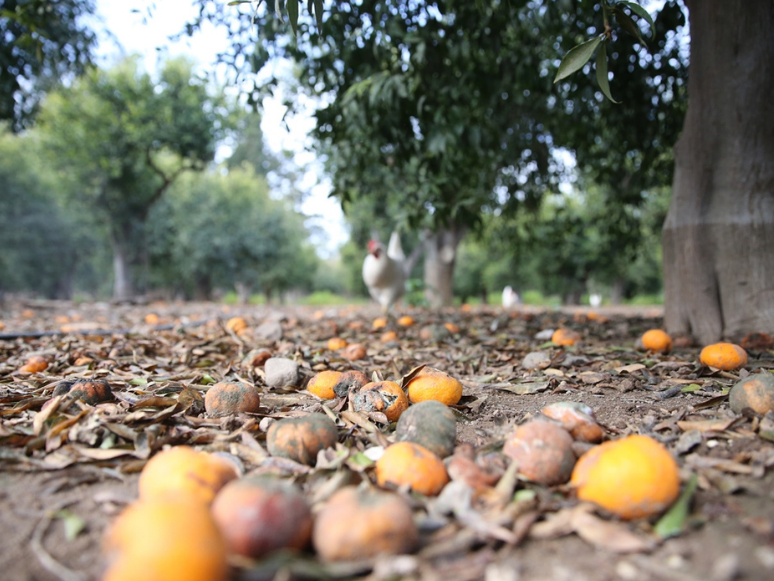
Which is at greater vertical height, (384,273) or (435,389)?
(384,273)

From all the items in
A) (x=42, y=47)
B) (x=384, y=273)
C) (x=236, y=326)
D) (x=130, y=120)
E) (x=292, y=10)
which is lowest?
(x=236, y=326)

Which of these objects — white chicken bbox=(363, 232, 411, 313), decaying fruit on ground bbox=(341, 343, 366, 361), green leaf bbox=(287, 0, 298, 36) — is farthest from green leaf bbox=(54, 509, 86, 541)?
white chicken bbox=(363, 232, 411, 313)

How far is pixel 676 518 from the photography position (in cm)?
136

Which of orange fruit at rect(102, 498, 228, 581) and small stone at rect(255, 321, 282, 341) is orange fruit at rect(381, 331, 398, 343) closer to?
small stone at rect(255, 321, 282, 341)

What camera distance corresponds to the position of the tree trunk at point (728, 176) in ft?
11.8

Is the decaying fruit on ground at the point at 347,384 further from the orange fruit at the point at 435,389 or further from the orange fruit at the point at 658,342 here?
the orange fruit at the point at 658,342

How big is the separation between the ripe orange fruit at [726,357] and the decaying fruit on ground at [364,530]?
2.47 metres

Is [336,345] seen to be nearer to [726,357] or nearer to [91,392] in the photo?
[91,392]

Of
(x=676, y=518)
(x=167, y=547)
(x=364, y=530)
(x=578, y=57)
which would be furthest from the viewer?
(x=578, y=57)

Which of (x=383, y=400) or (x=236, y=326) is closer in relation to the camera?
(x=383, y=400)

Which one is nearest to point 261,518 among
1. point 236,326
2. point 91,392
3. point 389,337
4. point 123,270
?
point 91,392

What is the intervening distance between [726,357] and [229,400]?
276cm

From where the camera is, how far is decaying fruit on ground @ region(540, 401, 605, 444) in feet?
6.19

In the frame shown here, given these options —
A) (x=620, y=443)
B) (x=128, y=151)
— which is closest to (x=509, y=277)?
(x=128, y=151)
